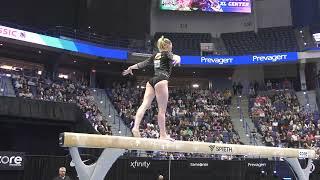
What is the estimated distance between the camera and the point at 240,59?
85.6ft

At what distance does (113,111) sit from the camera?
22688 millimetres

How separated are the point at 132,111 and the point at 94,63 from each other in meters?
5.37

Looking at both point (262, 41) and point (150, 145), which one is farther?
point (262, 41)

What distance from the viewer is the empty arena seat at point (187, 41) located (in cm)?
2728

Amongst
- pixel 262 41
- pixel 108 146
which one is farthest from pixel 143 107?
pixel 262 41

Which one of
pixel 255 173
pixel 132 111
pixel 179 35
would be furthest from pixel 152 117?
pixel 179 35

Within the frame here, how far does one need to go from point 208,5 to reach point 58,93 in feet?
45.4

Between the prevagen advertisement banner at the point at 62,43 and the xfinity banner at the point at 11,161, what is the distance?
936 cm

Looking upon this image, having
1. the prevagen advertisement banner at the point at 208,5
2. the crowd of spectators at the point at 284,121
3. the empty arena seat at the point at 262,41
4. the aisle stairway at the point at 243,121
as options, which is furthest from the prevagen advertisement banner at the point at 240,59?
the prevagen advertisement banner at the point at 208,5

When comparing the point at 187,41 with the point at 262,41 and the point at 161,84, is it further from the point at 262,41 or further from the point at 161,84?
the point at 161,84

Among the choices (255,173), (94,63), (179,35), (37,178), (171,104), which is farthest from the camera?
(179,35)

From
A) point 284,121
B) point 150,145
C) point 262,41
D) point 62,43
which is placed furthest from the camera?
point 262,41

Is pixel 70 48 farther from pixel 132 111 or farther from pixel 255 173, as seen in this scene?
pixel 255 173

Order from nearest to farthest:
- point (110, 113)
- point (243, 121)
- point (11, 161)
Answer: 1. point (11, 161)
2. point (110, 113)
3. point (243, 121)
